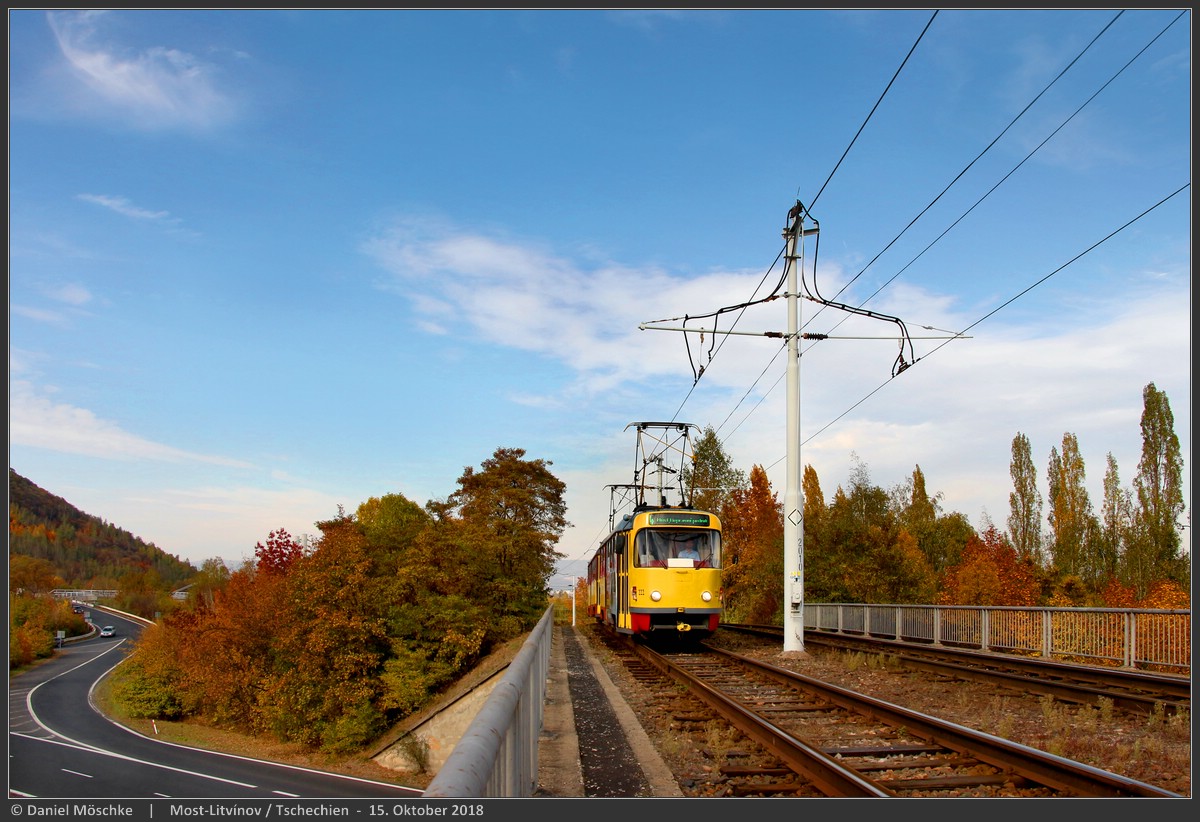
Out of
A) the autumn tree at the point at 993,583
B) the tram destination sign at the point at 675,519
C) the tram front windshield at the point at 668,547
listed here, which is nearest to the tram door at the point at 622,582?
the tram front windshield at the point at 668,547

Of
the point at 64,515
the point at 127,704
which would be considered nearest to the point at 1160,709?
the point at 127,704

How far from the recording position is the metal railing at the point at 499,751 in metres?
3.08

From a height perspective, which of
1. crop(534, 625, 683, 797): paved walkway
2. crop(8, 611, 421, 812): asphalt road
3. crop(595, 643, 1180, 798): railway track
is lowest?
crop(8, 611, 421, 812): asphalt road

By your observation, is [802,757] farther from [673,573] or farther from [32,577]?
[32,577]

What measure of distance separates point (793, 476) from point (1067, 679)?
722 centimetres

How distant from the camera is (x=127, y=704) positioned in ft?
237

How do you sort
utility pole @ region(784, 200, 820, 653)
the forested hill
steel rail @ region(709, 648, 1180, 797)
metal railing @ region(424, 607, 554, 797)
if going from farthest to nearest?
the forested hill
utility pole @ region(784, 200, 820, 653)
steel rail @ region(709, 648, 1180, 797)
metal railing @ region(424, 607, 554, 797)

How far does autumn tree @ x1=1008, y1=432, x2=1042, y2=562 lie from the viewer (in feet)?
248

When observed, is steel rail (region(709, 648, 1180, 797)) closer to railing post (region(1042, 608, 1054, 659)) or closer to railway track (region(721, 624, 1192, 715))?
railway track (region(721, 624, 1192, 715))

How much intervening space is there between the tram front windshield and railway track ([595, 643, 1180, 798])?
30.8 feet

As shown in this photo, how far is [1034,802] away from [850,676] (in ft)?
33.6

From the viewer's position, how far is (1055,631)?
17.1 metres

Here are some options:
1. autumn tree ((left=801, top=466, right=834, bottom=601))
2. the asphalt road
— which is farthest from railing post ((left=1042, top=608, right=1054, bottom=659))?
the asphalt road

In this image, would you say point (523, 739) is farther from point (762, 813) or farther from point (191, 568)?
point (191, 568)
